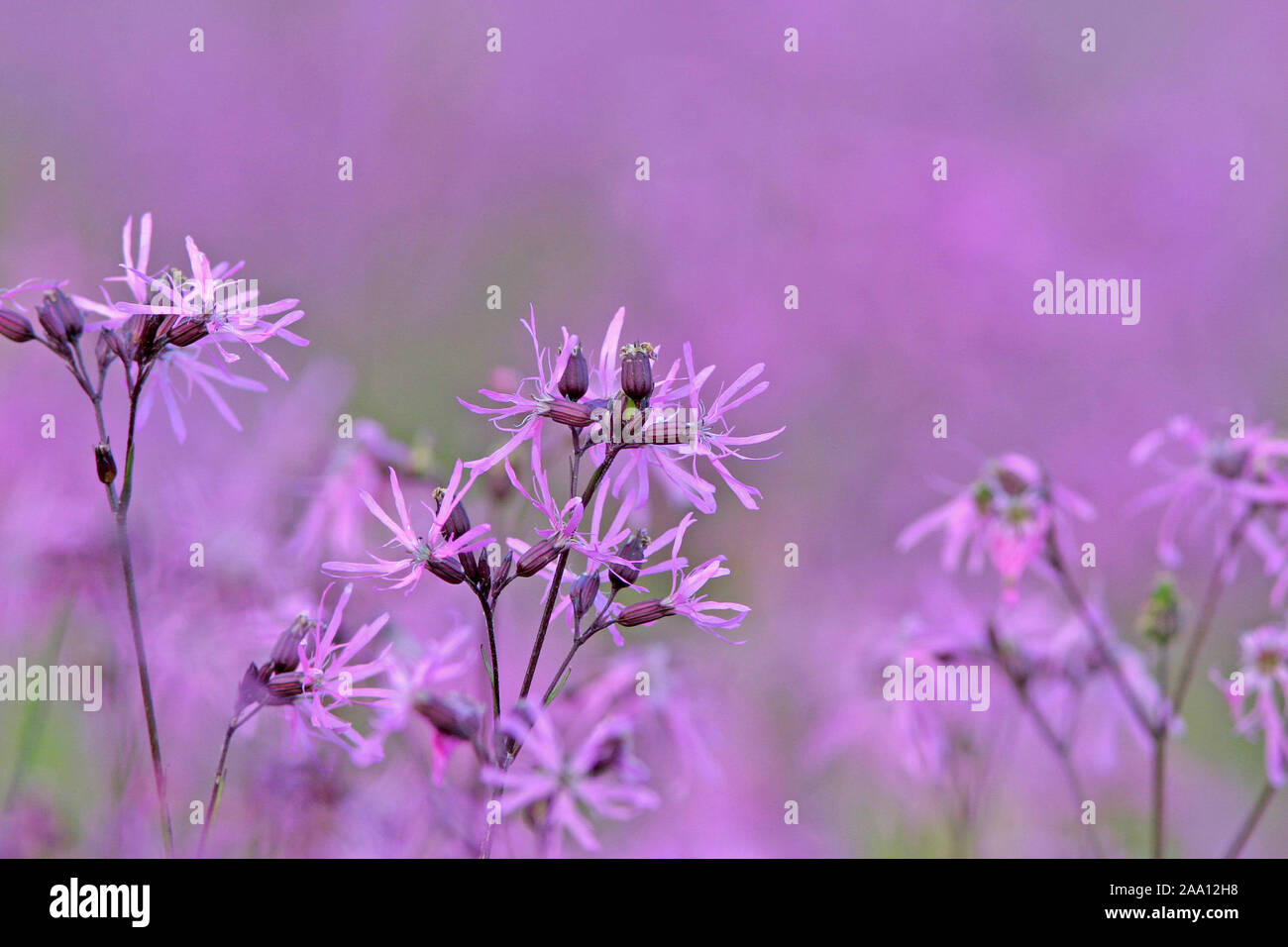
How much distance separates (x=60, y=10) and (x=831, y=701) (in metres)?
4.59

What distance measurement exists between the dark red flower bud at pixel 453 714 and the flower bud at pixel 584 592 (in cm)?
17

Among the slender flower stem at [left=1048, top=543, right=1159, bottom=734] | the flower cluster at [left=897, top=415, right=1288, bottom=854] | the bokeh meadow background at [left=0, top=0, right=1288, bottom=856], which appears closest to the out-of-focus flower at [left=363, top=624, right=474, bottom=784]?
the bokeh meadow background at [left=0, top=0, right=1288, bottom=856]

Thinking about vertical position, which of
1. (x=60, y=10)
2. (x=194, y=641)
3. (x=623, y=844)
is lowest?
(x=623, y=844)

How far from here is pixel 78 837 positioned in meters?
1.58

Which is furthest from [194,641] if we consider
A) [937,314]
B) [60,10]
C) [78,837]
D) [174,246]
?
[60,10]

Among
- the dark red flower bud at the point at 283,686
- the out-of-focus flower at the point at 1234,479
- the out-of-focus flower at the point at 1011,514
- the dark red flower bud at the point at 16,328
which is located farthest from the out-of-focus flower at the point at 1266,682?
the dark red flower bud at the point at 16,328

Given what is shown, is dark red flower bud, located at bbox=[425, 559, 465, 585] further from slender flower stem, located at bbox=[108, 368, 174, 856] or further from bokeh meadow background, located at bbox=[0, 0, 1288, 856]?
bokeh meadow background, located at bbox=[0, 0, 1288, 856]

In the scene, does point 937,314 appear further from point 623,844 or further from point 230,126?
point 230,126

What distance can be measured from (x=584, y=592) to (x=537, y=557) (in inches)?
2.7

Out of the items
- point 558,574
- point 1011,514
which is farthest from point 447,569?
point 1011,514

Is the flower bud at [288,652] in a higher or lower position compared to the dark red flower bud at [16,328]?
lower

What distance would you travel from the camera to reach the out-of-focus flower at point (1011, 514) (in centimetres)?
166

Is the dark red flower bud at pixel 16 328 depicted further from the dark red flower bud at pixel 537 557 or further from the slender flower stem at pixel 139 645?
the dark red flower bud at pixel 537 557

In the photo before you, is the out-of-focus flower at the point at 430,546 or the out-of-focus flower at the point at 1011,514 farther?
the out-of-focus flower at the point at 1011,514
